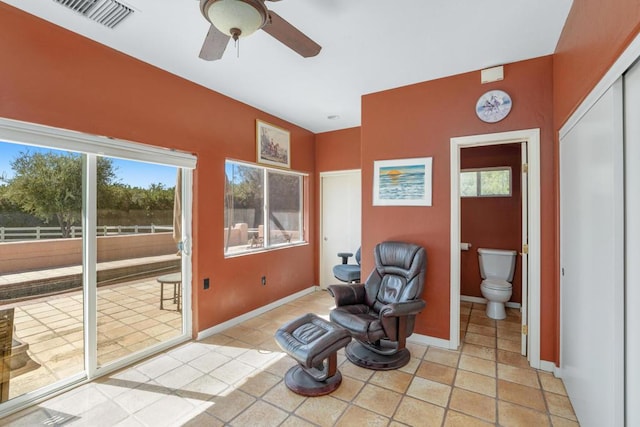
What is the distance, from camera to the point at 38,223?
211cm

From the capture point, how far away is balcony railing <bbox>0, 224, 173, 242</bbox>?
198cm

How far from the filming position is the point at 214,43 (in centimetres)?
171

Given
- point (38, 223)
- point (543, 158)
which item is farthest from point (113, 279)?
point (543, 158)

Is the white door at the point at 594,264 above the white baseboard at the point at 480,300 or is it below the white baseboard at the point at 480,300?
above

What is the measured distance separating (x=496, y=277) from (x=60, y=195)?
483 centimetres

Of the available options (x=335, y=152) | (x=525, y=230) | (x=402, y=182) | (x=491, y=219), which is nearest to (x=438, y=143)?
(x=402, y=182)

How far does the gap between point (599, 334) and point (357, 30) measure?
2422 mm

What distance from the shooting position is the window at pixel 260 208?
3570 millimetres

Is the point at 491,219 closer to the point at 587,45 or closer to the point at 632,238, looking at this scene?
the point at 587,45

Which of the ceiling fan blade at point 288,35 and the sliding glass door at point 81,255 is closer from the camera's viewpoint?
the ceiling fan blade at point 288,35

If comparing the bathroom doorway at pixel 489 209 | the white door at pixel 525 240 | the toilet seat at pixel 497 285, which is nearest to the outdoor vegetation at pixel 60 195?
the white door at pixel 525 240

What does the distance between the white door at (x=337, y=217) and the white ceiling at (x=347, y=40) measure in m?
1.75

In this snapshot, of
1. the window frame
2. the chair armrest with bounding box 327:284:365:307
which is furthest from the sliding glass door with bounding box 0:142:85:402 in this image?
the chair armrest with bounding box 327:284:365:307

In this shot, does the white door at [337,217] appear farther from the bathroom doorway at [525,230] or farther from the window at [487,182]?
the bathroom doorway at [525,230]
